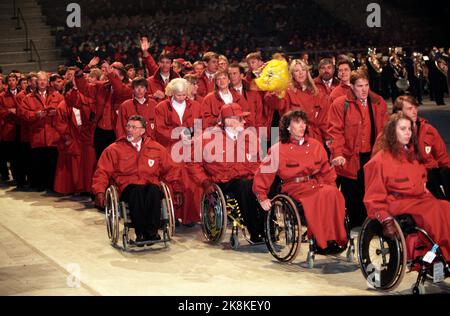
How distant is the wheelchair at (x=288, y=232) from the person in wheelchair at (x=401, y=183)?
81 cm

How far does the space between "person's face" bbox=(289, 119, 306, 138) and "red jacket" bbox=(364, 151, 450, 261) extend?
3.59 feet

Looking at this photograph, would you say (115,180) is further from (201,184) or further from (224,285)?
(224,285)

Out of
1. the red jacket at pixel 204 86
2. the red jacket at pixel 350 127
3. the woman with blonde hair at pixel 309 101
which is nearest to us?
the red jacket at pixel 350 127

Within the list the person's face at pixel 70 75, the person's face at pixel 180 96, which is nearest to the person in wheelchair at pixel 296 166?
the person's face at pixel 180 96

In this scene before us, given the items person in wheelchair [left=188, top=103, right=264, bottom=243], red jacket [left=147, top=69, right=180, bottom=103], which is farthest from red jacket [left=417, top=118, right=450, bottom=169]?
red jacket [left=147, top=69, right=180, bottom=103]

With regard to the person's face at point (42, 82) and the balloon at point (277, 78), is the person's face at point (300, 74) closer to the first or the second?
the balloon at point (277, 78)

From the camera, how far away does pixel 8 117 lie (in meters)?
13.9

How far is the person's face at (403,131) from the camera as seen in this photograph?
6836 mm

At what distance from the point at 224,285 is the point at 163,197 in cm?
168

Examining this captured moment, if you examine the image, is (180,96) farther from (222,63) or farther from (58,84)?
(58,84)

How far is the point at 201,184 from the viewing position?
8.75 m

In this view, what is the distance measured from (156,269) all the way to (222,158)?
4.96ft

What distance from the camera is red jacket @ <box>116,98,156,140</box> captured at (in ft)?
34.6

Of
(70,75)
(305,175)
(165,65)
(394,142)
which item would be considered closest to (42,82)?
(70,75)
